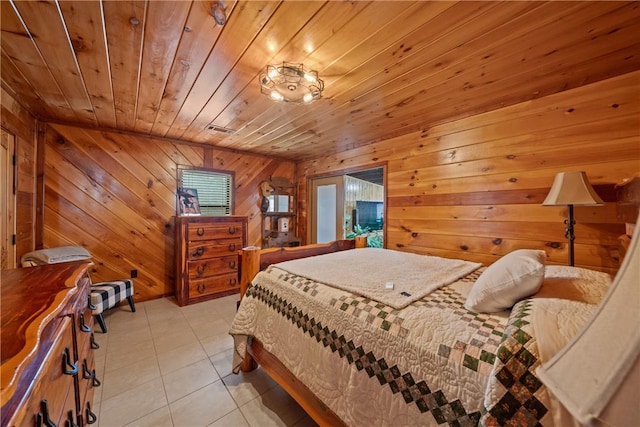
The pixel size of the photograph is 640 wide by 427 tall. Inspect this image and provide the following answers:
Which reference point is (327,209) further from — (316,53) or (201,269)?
(316,53)

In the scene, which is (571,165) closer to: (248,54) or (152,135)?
(248,54)

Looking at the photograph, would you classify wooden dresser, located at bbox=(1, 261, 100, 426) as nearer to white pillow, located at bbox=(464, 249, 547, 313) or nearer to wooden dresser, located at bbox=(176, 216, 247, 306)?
white pillow, located at bbox=(464, 249, 547, 313)

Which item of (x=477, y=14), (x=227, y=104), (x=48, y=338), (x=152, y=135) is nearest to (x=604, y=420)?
(x=48, y=338)

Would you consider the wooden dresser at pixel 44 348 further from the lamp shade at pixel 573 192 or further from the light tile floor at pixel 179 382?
the lamp shade at pixel 573 192

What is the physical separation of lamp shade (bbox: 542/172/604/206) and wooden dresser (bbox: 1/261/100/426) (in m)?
2.53

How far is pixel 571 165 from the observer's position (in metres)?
1.85

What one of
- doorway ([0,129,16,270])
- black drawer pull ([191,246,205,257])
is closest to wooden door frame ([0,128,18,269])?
doorway ([0,129,16,270])

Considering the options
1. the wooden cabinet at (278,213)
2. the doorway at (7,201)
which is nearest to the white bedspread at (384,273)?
the doorway at (7,201)

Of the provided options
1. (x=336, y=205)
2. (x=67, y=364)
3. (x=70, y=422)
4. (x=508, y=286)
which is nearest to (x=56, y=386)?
(x=67, y=364)

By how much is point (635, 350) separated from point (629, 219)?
192 cm

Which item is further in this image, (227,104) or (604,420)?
(227,104)

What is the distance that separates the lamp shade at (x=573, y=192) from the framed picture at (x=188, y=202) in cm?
393

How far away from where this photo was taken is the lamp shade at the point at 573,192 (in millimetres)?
1546

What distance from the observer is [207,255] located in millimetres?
3236
